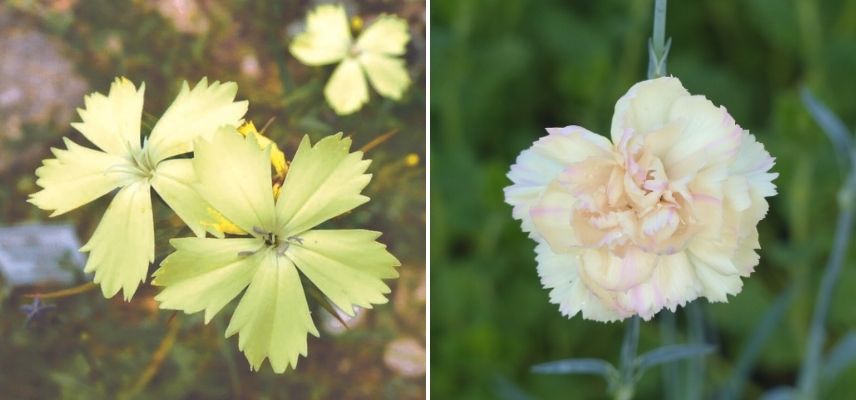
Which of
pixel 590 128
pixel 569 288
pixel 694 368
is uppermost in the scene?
pixel 590 128

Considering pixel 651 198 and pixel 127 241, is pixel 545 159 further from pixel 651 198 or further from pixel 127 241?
pixel 127 241

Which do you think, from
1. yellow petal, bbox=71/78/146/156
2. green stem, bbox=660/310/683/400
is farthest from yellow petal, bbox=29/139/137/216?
green stem, bbox=660/310/683/400

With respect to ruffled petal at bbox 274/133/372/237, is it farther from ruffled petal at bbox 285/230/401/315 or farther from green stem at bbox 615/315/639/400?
green stem at bbox 615/315/639/400

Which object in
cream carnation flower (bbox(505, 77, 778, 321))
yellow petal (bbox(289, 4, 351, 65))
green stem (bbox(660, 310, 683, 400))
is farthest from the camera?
green stem (bbox(660, 310, 683, 400))

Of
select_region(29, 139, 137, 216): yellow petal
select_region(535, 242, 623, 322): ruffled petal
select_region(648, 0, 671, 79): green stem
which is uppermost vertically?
select_region(648, 0, 671, 79): green stem

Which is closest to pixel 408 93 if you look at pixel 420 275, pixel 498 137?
pixel 420 275

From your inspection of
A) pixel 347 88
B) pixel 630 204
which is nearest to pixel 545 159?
pixel 630 204

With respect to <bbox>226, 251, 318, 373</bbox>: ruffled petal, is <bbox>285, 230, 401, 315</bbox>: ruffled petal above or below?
above

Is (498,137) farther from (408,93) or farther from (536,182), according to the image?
(536,182)
